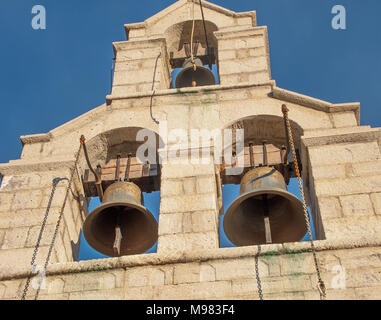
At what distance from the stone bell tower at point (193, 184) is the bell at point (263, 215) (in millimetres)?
209

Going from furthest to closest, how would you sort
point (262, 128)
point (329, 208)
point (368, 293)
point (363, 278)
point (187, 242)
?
point (262, 128) < point (329, 208) < point (187, 242) < point (363, 278) < point (368, 293)

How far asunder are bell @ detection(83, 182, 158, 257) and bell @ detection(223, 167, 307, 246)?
2.80ft

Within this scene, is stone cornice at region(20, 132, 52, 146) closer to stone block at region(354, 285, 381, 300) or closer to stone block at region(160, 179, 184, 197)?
stone block at region(160, 179, 184, 197)

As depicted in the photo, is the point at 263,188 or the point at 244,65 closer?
the point at 263,188

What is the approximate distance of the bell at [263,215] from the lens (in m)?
6.84

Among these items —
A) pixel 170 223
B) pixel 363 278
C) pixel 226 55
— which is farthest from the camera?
pixel 226 55

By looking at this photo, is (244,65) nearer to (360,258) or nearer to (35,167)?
(35,167)

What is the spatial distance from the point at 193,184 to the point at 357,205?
162 cm

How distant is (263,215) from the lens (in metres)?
6.95

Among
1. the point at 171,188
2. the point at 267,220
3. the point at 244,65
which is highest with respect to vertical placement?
the point at 244,65

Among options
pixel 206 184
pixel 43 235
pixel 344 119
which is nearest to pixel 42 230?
pixel 43 235

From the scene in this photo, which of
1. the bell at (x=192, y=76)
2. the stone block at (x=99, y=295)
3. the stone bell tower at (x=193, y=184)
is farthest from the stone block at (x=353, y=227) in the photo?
the bell at (x=192, y=76)

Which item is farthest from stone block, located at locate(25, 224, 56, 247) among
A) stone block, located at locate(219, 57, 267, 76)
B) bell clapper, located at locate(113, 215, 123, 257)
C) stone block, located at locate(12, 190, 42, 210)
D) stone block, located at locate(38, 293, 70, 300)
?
stone block, located at locate(219, 57, 267, 76)

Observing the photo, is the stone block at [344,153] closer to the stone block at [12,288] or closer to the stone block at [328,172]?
the stone block at [328,172]
